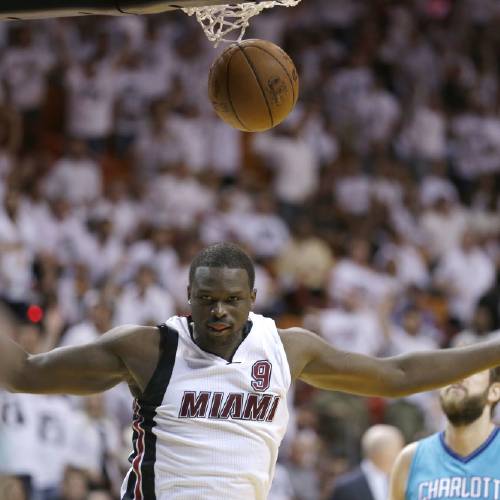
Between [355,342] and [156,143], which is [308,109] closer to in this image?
[156,143]

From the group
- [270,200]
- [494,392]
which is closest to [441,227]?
[270,200]

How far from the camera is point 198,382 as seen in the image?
4.35 metres

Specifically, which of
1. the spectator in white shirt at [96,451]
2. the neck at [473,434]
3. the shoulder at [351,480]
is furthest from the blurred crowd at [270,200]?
the neck at [473,434]

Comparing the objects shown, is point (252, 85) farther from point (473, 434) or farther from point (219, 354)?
point (473, 434)

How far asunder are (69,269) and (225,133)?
365cm

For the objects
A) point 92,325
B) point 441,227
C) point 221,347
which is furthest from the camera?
point 441,227

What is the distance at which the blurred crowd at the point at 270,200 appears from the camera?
32.6ft

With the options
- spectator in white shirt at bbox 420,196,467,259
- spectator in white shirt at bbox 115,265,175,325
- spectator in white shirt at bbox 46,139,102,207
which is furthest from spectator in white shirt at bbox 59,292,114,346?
spectator in white shirt at bbox 420,196,467,259

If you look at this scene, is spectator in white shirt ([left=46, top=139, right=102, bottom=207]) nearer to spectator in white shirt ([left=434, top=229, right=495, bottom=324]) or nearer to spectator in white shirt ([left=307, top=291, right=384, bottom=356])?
spectator in white shirt ([left=307, top=291, right=384, bottom=356])

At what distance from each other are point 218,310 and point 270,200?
9396 millimetres

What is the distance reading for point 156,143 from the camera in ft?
44.5

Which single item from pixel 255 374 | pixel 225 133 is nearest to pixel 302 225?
pixel 225 133

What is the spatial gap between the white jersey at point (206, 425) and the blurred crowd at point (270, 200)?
4043 millimetres

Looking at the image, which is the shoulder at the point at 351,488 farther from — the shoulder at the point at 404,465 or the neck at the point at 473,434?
the neck at the point at 473,434
